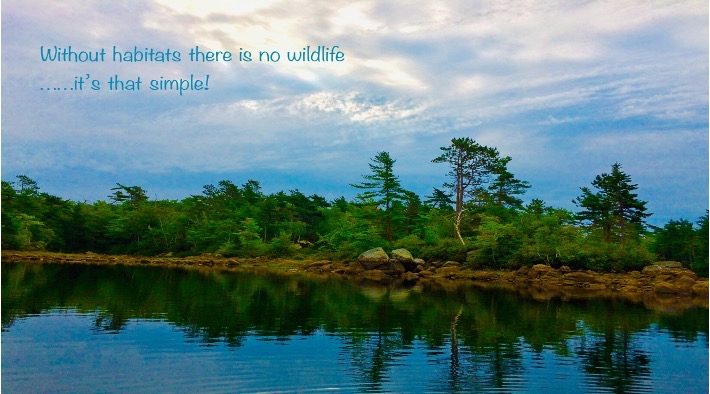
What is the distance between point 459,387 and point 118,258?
2422 inches

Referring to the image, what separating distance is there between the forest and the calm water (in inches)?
690

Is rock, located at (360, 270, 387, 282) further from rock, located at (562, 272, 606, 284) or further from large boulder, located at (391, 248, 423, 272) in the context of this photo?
rock, located at (562, 272, 606, 284)

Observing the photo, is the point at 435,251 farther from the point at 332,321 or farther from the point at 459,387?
the point at 459,387

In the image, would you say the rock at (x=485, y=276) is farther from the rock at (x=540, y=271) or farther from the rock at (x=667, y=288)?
the rock at (x=667, y=288)

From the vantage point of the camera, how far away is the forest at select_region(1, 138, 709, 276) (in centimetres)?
4531

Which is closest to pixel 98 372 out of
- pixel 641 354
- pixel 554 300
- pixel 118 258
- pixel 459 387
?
pixel 459 387

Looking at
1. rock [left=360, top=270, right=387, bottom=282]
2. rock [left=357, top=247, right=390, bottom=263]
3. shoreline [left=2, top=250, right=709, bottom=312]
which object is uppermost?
rock [left=357, top=247, right=390, bottom=263]

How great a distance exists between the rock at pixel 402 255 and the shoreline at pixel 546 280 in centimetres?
142

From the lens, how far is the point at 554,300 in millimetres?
29906

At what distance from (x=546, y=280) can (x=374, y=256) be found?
629 inches

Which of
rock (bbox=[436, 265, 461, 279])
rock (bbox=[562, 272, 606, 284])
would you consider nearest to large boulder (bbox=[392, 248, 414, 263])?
rock (bbox=[436, 265, 461, 279])

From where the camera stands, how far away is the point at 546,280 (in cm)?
4169

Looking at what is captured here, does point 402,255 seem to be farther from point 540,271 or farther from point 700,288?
point 700,288

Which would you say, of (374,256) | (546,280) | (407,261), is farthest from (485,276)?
(374,256)
